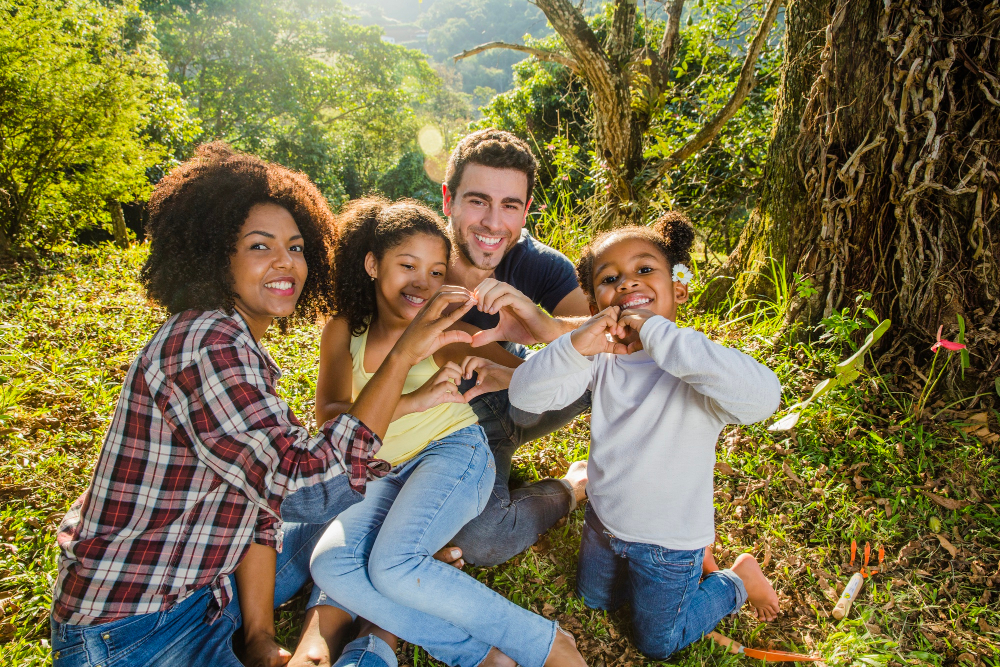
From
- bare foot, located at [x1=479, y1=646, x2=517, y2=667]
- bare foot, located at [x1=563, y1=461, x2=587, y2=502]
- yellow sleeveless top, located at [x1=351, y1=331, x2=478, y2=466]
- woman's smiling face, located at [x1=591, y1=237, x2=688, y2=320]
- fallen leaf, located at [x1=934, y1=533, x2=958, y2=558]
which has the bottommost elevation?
bare foot, located at [x1=479, y1=646, x2=517, y2=667]

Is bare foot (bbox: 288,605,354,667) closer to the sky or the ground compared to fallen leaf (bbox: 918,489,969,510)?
closer to the ground

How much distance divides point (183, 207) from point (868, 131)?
3074mm

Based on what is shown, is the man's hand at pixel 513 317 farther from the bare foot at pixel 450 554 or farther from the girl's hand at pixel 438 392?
the bare foot at pixel 450 554

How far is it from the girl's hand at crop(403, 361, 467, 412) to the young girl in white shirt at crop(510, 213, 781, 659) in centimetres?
24

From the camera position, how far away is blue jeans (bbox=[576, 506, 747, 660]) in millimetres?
1759

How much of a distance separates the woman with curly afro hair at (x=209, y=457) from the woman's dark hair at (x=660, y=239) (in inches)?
25.6

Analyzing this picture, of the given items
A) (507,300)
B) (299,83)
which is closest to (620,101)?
(507,300)

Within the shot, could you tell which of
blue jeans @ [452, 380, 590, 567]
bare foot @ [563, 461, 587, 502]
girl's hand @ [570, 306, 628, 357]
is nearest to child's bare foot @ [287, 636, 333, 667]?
blue jeans @ [452, 380, 590, 567]

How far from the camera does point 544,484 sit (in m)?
2.39

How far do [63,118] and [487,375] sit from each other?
6085 millimetres

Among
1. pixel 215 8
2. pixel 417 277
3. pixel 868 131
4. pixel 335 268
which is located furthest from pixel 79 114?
pixel 215 8

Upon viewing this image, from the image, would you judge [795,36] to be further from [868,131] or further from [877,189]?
[877,189]

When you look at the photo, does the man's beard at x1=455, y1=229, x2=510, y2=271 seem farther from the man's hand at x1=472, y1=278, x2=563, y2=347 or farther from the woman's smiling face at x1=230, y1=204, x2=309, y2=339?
the woman's smiling face at x1=230, y1=204, x2=309, y2=339

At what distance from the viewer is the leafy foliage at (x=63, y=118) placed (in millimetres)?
5109
